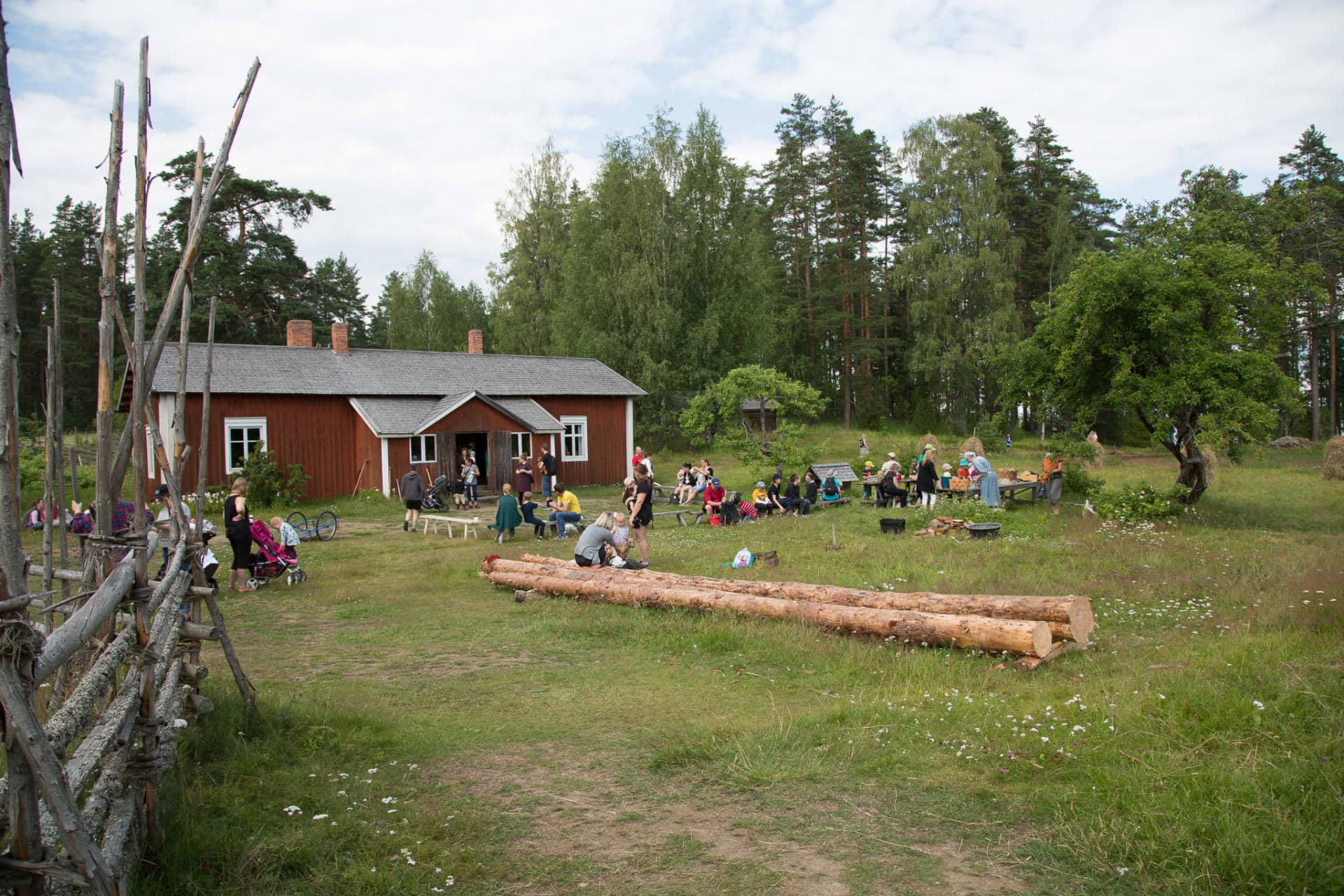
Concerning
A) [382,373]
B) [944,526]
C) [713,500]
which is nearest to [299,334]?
[382,373]

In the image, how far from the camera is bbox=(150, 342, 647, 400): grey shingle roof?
23969mm

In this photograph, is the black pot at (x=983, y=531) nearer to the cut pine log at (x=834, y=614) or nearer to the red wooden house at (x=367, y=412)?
the cut pine log at (x=834, y=614)

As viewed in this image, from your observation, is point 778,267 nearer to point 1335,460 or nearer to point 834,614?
point 1335,460

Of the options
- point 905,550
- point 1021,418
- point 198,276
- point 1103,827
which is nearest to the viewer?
point 1103,827

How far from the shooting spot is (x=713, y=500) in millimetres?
19484

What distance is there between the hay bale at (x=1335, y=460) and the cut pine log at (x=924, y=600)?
24.2 metres

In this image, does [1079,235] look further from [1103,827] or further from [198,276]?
[1103,827]

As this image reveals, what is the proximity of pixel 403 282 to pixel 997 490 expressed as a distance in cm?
4184

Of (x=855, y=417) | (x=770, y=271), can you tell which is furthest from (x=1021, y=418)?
(x=770, y=271)

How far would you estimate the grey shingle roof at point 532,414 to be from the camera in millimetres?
27219

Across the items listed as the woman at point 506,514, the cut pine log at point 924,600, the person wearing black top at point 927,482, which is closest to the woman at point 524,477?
the woman at point 506,514

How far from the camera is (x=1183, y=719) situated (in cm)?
556

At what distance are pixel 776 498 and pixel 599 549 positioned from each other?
9.27 meters

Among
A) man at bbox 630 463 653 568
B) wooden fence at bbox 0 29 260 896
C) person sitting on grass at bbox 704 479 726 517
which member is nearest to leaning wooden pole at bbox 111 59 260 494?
wooden fence at bbox 0 29 260 896
